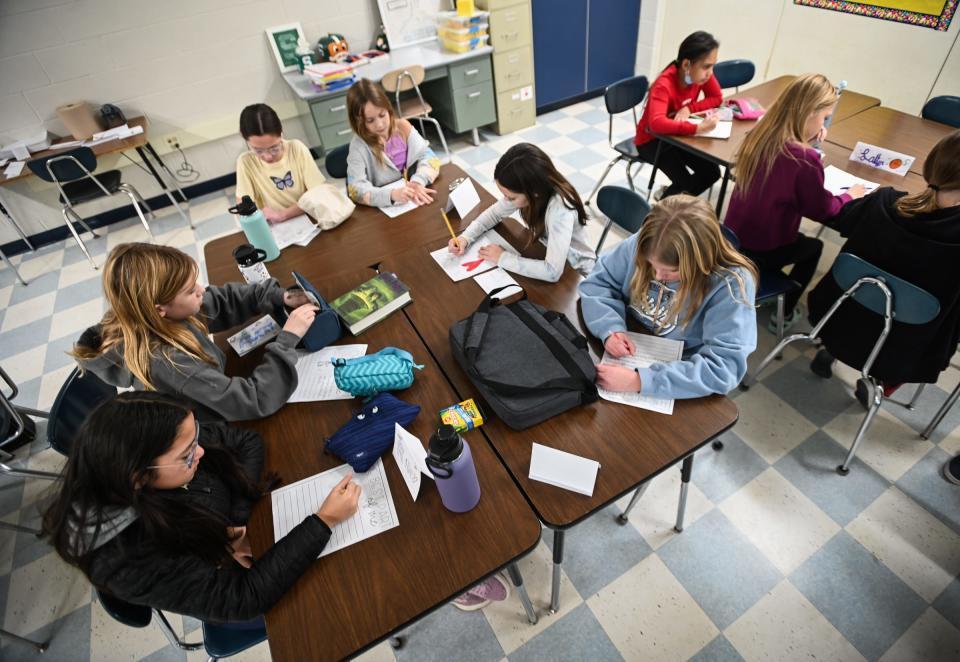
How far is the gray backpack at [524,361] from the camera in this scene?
1248 mm

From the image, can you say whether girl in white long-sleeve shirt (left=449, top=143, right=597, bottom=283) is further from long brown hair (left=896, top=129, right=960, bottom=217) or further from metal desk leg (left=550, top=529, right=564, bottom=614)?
long brown hair (left=896, top=129, right=960, bottom=217)

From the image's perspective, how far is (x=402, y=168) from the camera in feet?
8.59

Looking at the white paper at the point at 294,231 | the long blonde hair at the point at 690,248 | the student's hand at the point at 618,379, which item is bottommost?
the student's hand at the point at 618,379

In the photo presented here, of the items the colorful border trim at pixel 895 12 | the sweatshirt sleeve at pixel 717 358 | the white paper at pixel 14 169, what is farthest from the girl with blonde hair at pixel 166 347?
the colorful border trim at pixel 895 12

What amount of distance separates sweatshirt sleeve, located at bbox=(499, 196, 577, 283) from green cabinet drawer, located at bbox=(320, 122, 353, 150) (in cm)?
282

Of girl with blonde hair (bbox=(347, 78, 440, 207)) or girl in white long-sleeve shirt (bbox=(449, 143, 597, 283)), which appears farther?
girl with blonde hair (bbox=(347, 78, 440, 207))

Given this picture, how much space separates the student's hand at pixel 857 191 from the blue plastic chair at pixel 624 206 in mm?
921

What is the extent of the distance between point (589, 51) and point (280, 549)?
5.20 meters

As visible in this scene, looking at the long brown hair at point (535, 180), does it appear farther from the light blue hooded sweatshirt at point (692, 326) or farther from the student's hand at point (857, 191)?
the student's hand at point (857, 191)

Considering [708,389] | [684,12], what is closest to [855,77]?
[684,12]

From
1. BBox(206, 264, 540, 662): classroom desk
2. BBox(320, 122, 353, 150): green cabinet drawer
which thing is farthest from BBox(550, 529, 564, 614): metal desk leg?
BBox(320, 122, 353, 150): green cabinet drawer

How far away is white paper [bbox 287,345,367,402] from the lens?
55.6 inches

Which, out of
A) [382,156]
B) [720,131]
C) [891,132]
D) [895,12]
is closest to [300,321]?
[382,156]

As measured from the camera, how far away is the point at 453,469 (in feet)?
3.24
